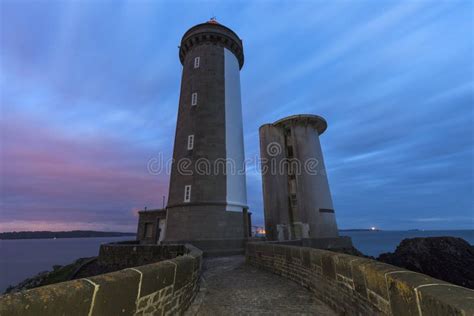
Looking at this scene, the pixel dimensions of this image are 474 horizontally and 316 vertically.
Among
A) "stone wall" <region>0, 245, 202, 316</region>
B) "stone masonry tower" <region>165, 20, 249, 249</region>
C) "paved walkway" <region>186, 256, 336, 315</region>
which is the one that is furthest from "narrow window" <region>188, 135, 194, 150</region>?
"stone wall" <region>0, 245, 202, 316</region>

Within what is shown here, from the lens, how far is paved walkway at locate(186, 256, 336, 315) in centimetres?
535

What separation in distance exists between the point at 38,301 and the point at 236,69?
63.5ft

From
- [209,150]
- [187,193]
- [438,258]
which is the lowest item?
[438,258]

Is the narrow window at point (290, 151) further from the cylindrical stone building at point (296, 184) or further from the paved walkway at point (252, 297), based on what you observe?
the paved walkway at point (252, 297)

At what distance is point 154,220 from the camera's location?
26.1 metres

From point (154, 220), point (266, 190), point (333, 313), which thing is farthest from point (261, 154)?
point (333, 313)

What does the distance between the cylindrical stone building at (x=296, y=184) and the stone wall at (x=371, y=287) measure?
45.4 ft

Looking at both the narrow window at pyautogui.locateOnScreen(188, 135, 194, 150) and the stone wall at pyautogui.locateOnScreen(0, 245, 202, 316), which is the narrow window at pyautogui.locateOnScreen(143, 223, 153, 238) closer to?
the narrow window at pyautogui.locateOnScreen(188, 135, 194, 150)

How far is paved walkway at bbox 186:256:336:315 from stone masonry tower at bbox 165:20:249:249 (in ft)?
19.0

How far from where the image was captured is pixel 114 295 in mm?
2930

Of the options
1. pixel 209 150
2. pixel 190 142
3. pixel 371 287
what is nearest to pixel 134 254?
pixel 209 150

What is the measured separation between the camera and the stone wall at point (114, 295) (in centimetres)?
212

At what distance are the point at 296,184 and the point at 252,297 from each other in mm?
17074

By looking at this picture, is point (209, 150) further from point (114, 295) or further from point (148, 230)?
point (148, 230)
